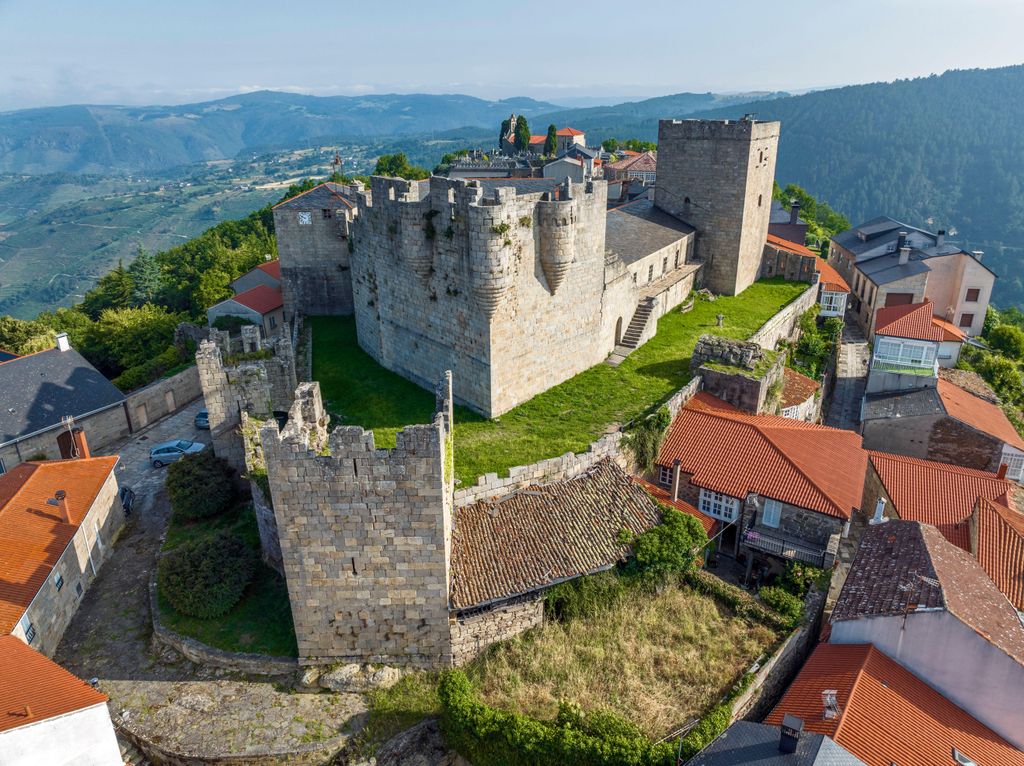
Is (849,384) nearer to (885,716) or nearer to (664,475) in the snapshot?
(664,475)

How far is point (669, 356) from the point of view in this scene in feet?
97.8

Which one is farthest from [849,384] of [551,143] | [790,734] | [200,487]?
[551,143]

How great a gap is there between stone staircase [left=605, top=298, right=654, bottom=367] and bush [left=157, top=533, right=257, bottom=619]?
17190 mm

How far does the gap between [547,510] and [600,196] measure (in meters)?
12.3

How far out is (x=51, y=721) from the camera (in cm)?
1257

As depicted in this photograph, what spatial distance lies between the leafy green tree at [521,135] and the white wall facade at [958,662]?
9355 cm

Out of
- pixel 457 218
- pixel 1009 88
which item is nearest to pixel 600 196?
pixel 457 218

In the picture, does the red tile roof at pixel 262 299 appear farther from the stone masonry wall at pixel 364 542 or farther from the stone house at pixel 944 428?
the stone house at pixel 944 428

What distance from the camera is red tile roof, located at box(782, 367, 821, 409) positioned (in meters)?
29.6

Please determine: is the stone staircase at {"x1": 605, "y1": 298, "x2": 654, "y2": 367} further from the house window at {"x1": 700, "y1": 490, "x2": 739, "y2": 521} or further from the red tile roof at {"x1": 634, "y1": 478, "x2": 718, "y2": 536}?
the house window at {"x1": 700, "y1": 490, "x2": 739, "y2": 521}

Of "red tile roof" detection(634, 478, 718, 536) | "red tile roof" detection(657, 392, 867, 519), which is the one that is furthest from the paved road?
"red tile roof" detection(634, 478, 718, 536)

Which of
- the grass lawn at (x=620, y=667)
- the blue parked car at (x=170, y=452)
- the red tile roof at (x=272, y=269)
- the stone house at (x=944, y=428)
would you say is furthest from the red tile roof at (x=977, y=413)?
the red tile roof at (x=272, y=269)

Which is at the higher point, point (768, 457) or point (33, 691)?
point (768, 457)

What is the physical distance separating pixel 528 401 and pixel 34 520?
1682 centimetres
